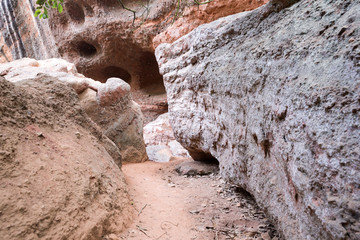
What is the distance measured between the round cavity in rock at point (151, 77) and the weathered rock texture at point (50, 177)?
300 inches

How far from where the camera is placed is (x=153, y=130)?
6980 mm

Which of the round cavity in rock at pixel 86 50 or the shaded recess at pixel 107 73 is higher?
the round cavity in rock at pixel 86 50

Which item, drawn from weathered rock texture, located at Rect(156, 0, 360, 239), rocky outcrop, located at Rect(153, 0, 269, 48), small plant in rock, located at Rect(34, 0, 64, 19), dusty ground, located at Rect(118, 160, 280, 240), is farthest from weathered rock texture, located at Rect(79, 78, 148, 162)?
small plant in rock, located at Rect(34, 0, 64, 19)

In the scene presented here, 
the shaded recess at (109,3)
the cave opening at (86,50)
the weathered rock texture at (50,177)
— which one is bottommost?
the weathered rock texture at (50,177)

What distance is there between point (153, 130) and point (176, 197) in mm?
4933

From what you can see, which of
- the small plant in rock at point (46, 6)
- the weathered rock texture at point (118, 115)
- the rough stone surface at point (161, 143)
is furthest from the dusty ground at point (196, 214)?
the rough stone surface at point (161, 143)

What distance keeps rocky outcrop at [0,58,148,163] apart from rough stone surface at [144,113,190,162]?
96cm

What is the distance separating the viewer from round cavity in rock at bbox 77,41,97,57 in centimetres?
893

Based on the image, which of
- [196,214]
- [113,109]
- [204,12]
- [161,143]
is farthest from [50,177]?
[204,12]

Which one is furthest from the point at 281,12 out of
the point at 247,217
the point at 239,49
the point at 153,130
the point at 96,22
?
the point at 96,22

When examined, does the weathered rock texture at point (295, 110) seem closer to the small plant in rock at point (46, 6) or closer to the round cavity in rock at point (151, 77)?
the small plant in rock at point (46, 6)

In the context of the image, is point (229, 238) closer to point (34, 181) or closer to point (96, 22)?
point (34, 181)

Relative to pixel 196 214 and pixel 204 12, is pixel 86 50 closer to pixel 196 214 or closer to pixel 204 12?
pixel 204 12

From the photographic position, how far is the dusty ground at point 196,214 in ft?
4.66
